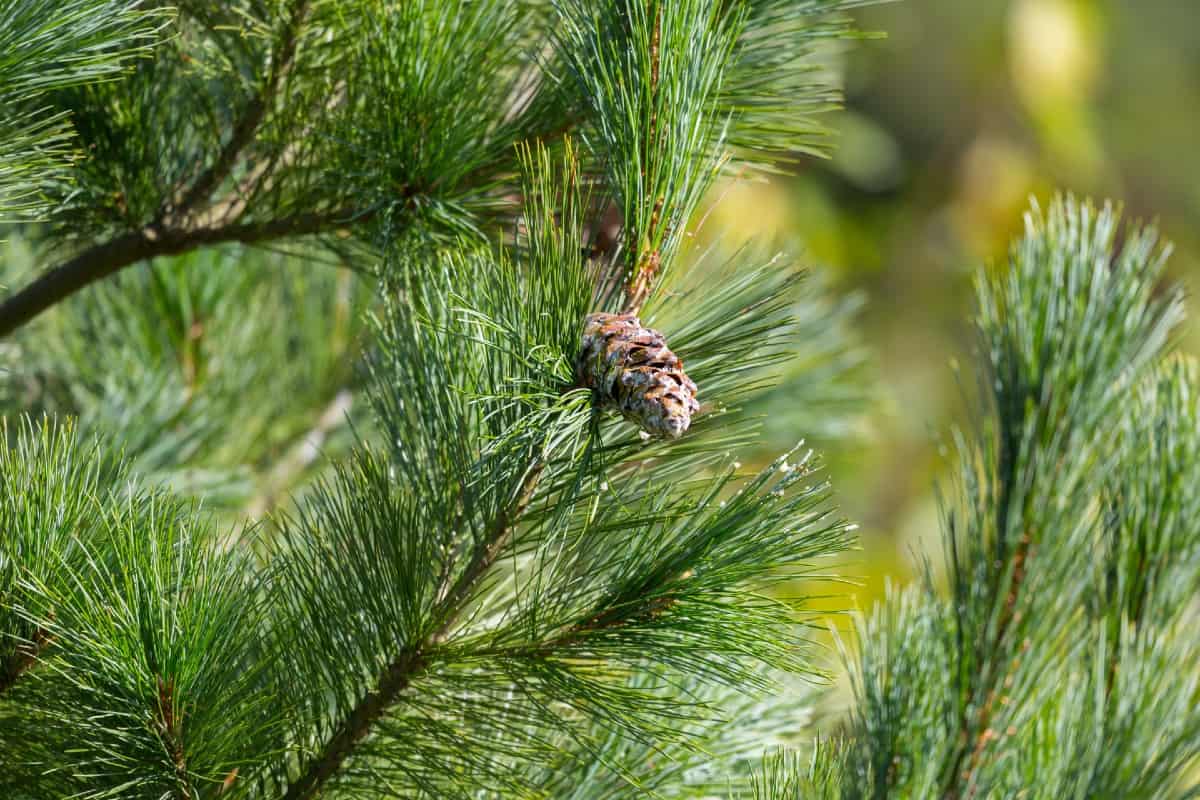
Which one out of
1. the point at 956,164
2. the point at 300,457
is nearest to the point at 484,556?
the point at 300,457

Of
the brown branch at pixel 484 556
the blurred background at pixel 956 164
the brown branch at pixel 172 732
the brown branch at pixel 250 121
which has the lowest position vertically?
the brown branch at pixel 172 732

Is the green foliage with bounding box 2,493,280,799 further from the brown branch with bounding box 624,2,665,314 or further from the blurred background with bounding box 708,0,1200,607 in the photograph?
the blurred background with bounding box 708,0,1200,607

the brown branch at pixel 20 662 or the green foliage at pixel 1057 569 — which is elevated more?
the green foliage at pixel 1057 569

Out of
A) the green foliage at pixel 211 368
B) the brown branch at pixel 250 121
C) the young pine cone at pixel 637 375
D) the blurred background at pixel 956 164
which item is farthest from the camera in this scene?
the blurred background at pixel 956 164

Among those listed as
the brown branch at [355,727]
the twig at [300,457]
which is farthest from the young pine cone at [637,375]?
the twig at [300,457]

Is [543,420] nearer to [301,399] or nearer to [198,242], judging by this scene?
[198,242]

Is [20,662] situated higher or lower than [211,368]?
lower

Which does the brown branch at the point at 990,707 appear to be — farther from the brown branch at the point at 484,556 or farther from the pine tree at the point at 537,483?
the brown branch at the point at 484,556

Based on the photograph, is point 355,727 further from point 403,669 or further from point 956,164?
point 956,164
